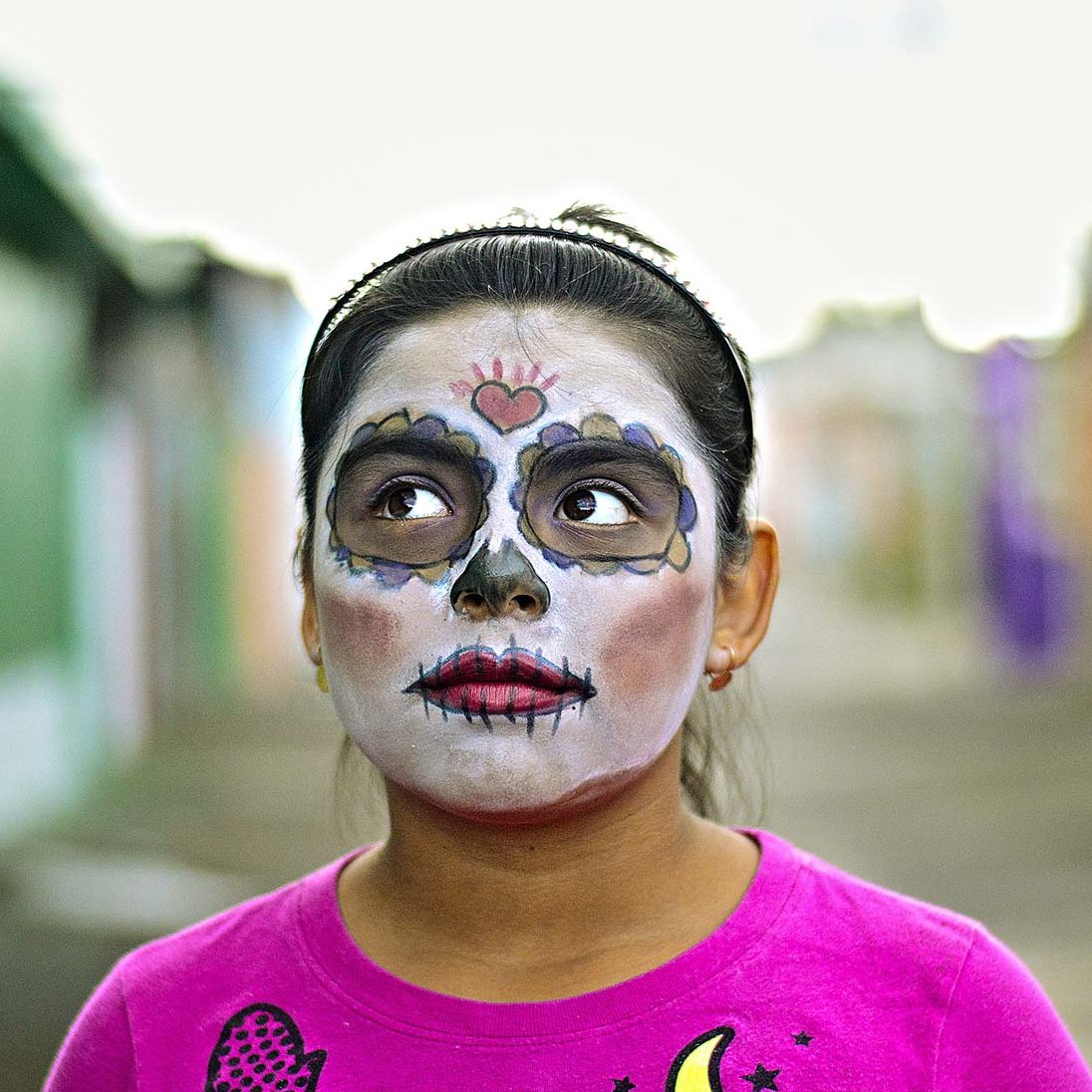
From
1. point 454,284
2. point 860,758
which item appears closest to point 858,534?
point 860,758

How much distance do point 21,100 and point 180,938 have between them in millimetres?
7114

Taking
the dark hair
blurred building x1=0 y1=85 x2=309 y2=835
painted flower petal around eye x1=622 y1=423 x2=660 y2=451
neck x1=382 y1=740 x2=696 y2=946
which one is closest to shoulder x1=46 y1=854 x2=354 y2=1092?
neck x1=382 y1=740 x2=696 y2=946

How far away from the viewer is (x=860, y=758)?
39.2ft

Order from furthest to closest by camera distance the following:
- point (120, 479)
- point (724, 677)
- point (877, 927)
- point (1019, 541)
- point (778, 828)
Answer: point (1019, 541) → point (120, 479) → point (778, 828) → point (724, 677) → point (877, 927)

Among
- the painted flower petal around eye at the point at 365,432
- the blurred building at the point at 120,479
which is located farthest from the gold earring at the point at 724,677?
the blurred building at the point at 120,479

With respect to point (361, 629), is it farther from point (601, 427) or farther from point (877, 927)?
point (877, 927)

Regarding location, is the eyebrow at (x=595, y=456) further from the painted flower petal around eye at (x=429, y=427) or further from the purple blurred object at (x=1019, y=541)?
the purple blurred object at (x=1019, y=541)

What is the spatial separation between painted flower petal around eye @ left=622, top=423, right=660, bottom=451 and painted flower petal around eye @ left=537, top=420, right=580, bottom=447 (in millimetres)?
65

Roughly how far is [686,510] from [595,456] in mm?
142

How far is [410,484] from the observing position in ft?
6.28

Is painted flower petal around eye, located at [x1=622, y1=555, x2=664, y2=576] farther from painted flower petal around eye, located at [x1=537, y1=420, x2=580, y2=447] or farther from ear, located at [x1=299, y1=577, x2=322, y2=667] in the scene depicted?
ear, located at [x1=299, y1=577, x2=322, y2=667]

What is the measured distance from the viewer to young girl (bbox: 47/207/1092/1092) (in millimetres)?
1734

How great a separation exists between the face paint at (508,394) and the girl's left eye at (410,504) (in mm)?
119

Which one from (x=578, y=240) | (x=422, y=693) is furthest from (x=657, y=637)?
(x=578, y=240)
